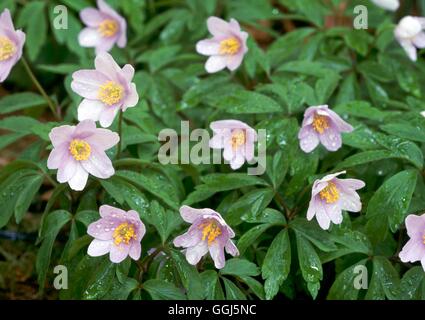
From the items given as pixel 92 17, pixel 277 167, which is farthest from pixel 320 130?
pixel 92 17

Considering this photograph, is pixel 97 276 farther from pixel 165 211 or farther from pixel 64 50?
pixel 64 50

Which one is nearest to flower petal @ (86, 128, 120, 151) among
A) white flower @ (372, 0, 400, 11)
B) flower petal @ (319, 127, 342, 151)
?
flower petal @ (319, 127, 342, 151)

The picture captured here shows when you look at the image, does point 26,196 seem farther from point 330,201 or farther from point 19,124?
point 330,201

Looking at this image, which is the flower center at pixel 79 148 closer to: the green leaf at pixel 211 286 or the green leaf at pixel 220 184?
the green leaf at pixel 220 184

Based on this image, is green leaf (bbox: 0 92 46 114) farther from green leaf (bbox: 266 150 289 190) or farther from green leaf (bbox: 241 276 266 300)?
green leaf (bbox: 241 276 266 300)
